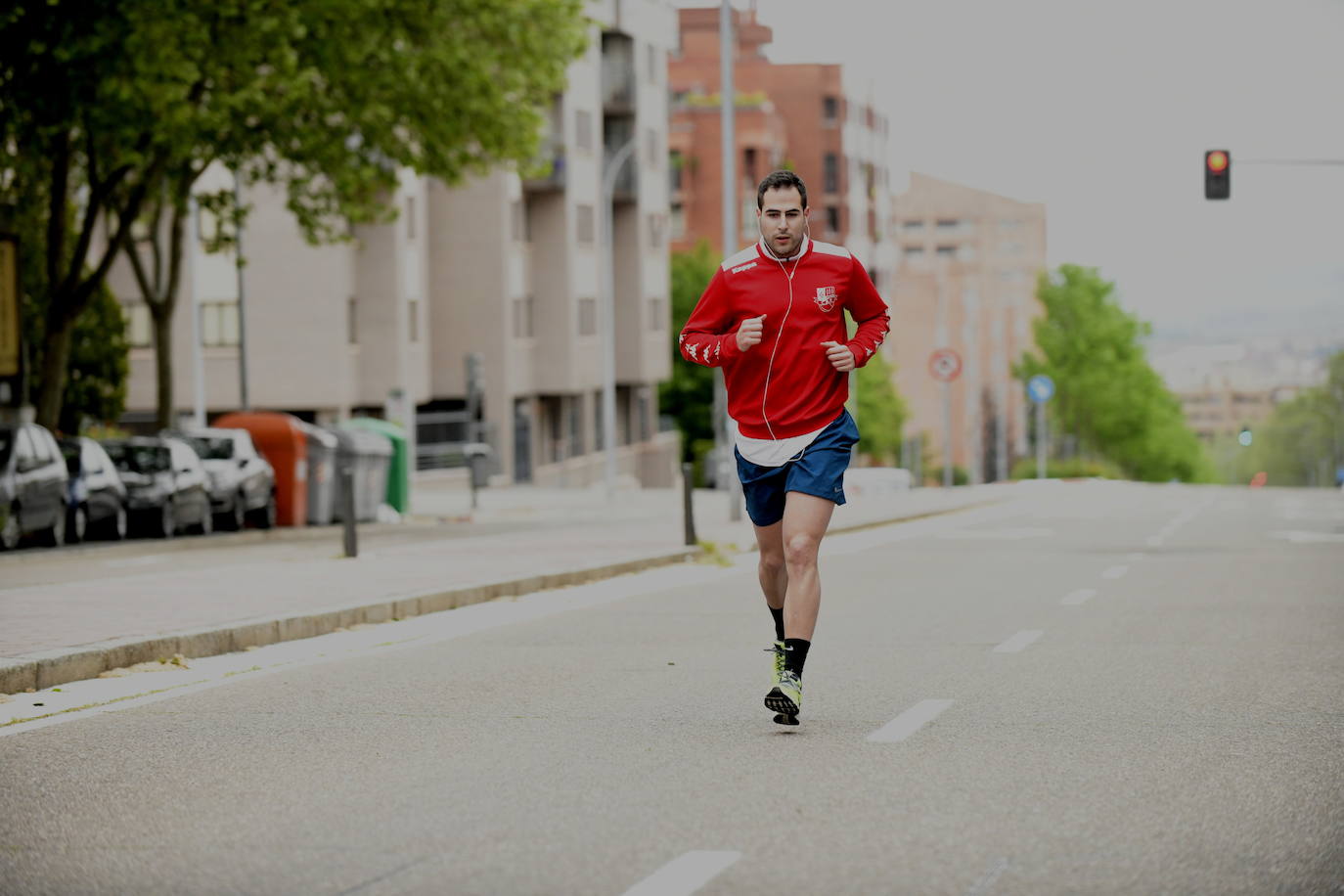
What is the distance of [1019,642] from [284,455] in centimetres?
2355

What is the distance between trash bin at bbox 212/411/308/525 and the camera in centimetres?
3466

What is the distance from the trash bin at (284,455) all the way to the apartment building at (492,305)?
5449 mm

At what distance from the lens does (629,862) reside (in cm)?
607

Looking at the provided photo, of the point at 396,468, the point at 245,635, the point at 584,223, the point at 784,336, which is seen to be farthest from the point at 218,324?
the point at 784,336

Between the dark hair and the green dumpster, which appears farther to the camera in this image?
the green dumpster

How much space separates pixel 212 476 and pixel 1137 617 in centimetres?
1992

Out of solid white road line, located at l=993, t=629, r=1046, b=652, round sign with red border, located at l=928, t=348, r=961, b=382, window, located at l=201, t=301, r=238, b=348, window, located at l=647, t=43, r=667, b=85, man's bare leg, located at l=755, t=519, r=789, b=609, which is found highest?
window, located at l=647, t=43, r=667, b=85

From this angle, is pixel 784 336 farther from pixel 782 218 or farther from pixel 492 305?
pixel 492 305

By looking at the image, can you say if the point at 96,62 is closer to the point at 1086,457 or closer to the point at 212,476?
the point at 212,476

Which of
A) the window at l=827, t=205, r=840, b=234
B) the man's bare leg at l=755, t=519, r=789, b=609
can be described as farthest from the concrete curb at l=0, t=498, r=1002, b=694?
the window at l=827, t=205, r=840, b=234

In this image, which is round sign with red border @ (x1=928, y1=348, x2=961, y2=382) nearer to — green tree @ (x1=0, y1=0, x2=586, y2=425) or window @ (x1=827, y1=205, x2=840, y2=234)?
green tree @ (x1=0, y1=0, x2=586, y2=425)

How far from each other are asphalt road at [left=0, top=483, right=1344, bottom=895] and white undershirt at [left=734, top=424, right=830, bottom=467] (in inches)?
40.9

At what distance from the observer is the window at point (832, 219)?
120688 mm

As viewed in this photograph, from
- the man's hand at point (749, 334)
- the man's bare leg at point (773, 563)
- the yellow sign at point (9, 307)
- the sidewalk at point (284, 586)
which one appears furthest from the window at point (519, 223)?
the man's hand at point (749, 334)
